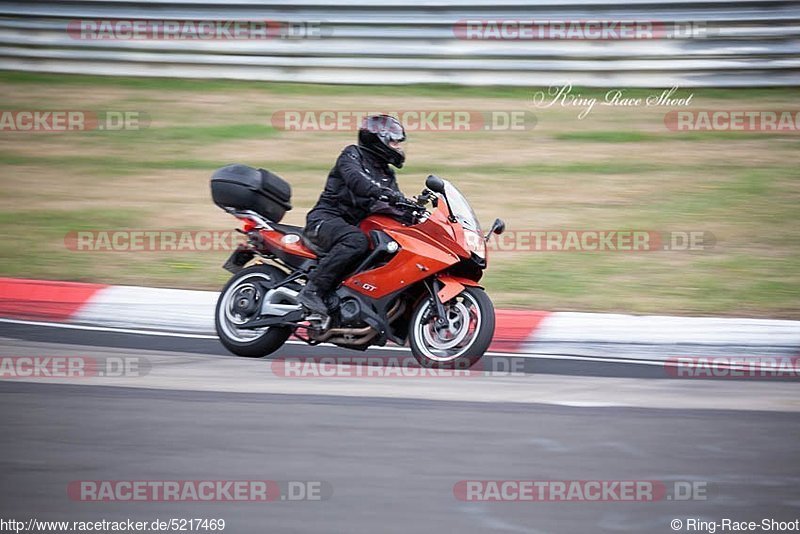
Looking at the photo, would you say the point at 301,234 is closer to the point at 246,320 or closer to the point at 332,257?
the point at 332,257

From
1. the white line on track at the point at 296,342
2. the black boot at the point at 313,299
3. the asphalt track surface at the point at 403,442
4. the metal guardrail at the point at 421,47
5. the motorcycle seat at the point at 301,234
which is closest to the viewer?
the asphalt track surface at the point at 403,442

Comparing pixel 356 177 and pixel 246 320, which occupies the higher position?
pixel 356 177

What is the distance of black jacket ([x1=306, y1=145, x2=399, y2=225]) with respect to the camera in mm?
7688

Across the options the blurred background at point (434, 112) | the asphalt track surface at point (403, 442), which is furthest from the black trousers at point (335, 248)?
the blurred background at point (434, 112)

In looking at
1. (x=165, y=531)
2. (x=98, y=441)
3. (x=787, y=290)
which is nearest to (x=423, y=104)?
(x=787, y=290)

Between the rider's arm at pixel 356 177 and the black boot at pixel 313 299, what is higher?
the rider's arm at pixel 356 177

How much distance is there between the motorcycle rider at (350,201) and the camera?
7652 millimetres

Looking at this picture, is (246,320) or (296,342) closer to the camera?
(246,320)

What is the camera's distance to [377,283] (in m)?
7.75

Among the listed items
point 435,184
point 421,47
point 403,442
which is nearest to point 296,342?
point 435,184

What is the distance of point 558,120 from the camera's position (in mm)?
14031

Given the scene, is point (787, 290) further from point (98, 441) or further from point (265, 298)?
point (98, 441)

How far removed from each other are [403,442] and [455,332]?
1798mm

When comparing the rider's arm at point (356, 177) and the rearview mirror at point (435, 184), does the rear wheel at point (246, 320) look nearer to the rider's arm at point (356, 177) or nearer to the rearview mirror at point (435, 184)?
the rider's arm at point (356, 177)
